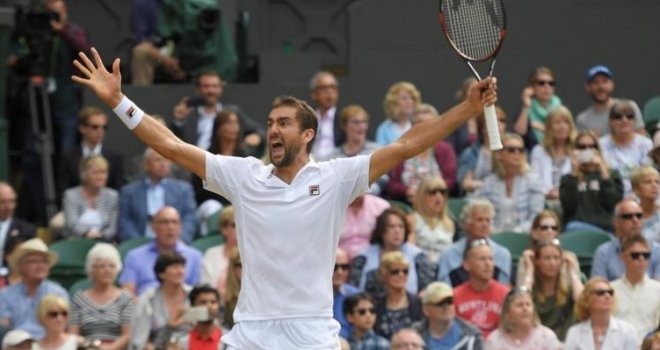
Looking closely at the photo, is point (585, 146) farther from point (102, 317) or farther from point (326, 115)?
point (102, 317)

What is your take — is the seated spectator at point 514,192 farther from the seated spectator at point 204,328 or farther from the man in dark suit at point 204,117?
the seated spectator at point 204,328

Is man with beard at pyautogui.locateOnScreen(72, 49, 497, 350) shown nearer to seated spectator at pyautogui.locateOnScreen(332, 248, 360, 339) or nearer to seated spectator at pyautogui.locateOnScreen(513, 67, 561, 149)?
seated spectator at pyautogui.locateOnScreen(332, 248, 360, 339)

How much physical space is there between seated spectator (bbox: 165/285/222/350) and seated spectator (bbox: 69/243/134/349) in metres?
0.51

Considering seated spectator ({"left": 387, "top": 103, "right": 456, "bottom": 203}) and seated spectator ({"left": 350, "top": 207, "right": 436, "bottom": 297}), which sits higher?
seated spectator ({"left": 387, "top": 103, "right": 456, "bottom": 203})

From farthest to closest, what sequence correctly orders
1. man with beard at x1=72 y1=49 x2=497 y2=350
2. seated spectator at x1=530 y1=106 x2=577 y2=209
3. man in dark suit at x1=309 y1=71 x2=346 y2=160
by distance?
1. man in dark suit at x1=309 y1=71 x2=346 y2=160
2. seated spectator at x1=530 y1=106 x2=577 y2=209
3. man with beard at x1=72 y1=49 x2=497 y2=350

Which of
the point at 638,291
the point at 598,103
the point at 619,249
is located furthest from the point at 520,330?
the point at 598,103

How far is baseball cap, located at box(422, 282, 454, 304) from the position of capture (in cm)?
1233

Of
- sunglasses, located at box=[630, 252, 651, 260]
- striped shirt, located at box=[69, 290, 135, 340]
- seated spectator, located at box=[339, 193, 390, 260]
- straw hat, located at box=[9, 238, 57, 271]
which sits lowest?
striped shirt, located at box=[69, 290, 135, 340]

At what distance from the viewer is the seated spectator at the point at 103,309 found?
503 inches

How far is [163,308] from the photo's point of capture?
1269cm

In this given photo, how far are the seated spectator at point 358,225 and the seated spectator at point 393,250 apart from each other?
1.00 ft

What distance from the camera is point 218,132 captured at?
1492 cm

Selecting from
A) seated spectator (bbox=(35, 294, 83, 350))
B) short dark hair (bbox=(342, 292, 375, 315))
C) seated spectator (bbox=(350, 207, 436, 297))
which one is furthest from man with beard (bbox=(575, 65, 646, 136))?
seated spectator (bbox=(35, 294, 83, 350))

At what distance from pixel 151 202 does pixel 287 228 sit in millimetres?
6285
